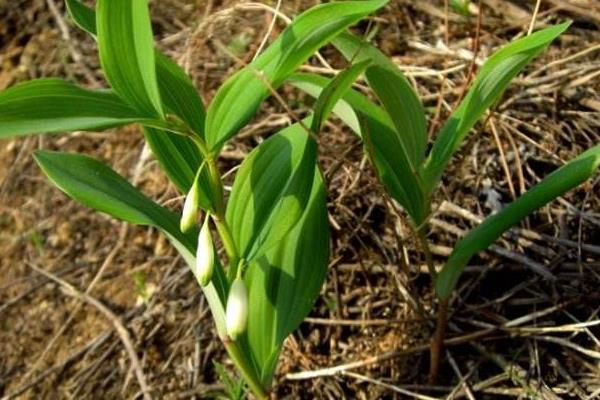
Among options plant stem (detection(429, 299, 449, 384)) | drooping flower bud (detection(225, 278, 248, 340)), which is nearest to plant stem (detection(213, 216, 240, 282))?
drooping flower bud (detection(225, 278, 248, 340))

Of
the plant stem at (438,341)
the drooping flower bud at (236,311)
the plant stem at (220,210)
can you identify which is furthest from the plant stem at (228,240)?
the plant stem at (438,341)

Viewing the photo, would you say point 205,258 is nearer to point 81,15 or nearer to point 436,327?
point 81,15

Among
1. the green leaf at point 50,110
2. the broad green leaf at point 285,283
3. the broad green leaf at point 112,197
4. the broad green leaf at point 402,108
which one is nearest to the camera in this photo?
the green leaf at point 50,110

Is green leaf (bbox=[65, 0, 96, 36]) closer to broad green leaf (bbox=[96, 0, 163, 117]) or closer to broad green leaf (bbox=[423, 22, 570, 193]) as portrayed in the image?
broad green leaf (bbox=[96, 0, 163, 117])

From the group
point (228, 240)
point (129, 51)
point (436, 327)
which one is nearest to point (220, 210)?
point (228, 240)

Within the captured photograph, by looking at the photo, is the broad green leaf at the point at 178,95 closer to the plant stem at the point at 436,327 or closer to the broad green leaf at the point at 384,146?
the broad green leaf at the point at 384,146

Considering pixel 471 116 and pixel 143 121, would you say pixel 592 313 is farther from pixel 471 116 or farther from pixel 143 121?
pixel 143 121

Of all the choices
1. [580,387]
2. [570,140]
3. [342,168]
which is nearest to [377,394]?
[580,387]
